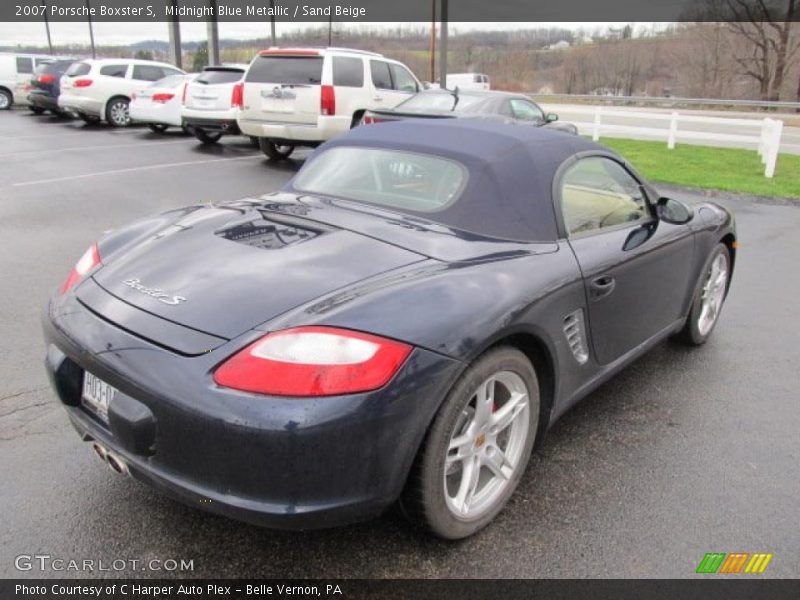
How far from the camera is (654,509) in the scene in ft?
8.80

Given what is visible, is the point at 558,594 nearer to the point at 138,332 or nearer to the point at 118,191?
the point at 138,332

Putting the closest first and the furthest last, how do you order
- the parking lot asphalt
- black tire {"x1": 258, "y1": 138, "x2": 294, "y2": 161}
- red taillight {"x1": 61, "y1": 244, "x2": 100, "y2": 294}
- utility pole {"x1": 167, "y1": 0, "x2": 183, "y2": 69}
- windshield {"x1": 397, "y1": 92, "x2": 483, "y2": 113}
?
the parking lot asphalt
red taillight {"x1": 61, "y1": 244, "x2": 100, "y2": 294}
windshield {"x1": 397, "y1": 92, "x2": 483, "y2": 113}
black tire {"x1": 258, "y1": 138, "x2": 294, "y2": 161}
utility pole {"x1": 167, "y1": 0, "x2": 183, "y2": 69}

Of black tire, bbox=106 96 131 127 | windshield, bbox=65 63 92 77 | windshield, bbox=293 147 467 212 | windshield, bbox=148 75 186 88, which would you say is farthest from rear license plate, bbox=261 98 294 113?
windshield, bbox=293 147 467 212

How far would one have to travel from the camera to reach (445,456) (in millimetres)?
2213

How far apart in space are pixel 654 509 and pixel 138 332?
2091mm

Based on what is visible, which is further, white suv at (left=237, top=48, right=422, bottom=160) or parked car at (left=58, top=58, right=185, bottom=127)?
parked car at (left=58, top=58, right=185, bottom=127)

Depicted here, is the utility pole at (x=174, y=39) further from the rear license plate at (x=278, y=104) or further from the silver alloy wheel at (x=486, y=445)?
the silver alloy wheel at (x=486, y=445)

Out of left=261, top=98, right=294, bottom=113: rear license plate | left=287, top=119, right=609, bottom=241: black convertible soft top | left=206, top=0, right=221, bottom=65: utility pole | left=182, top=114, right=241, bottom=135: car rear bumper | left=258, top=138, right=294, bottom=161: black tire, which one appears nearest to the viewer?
left=287, top=119, right=609, bottom=241: black convertible soft top

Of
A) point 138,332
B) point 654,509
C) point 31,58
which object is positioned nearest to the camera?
point 138,332

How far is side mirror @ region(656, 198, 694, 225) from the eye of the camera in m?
3.62

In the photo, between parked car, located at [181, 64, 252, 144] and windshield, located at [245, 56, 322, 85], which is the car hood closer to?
Answer: windshield, located at [245, 56, 322, 85]

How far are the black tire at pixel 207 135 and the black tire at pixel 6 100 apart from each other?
11.8 metres

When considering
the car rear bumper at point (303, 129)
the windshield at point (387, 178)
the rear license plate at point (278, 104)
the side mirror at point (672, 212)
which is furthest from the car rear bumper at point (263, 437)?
the rear license plate at point (278, 104)

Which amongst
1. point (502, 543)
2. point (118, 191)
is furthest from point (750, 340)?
point (118, 191)
